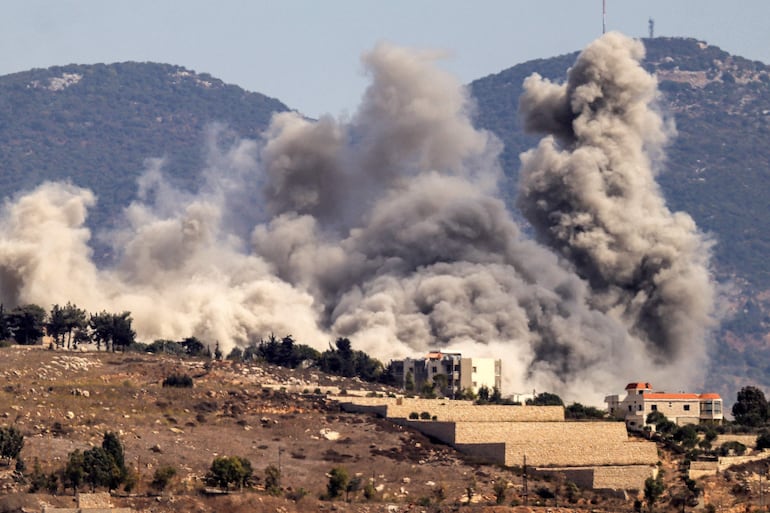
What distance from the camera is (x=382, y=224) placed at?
160m

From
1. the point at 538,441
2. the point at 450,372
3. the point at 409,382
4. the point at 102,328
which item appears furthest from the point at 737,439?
the point at 102,328

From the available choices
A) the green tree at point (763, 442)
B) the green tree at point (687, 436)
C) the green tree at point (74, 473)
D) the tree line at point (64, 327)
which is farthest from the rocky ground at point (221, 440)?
the tree line at point (64, 327)

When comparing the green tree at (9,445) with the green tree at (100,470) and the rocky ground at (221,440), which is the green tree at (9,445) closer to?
the rocky ground at (221,440)

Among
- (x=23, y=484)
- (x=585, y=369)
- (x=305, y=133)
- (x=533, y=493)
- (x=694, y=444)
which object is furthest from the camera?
(x=305, y=133)

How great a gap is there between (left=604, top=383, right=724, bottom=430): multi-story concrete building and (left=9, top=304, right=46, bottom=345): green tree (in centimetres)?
3896

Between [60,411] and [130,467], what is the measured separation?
33.7 ft

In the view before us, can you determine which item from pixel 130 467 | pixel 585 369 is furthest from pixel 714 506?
pixel 585 369

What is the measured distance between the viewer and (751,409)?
413 ft

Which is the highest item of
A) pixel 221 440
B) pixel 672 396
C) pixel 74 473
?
pixel 672 396

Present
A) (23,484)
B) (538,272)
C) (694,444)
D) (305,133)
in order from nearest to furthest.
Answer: (23,484)
(694,444)
(538,272)
(305,133)

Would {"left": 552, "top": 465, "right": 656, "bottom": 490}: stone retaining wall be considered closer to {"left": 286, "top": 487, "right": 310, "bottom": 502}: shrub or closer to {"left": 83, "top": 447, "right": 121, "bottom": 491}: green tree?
{"left": 286, "top": 487, "right": 310, "bottom": 502}: shrub

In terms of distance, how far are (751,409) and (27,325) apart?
4858 centimetres

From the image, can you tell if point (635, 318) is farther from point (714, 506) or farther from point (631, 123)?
point (714, 506)

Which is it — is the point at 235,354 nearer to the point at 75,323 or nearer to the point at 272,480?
the point at 75,323
